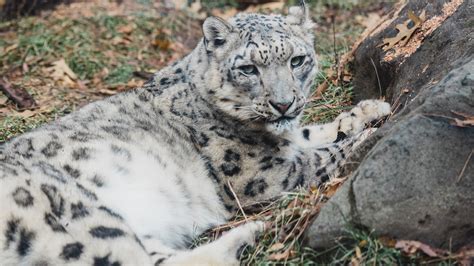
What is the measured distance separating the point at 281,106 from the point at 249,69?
1.29 feet

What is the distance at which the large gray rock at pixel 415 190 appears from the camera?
4027 millimetres

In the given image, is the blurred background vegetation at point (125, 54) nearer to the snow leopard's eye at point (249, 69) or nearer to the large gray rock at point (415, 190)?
the large gray rock at point (415, 190)

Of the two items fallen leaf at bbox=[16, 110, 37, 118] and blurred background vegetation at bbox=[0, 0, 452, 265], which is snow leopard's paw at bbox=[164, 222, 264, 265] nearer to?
blurred background vegetation at bbox=[0, 0, 452, 265]

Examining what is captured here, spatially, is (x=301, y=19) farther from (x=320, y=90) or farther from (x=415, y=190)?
(x=415, y=190)

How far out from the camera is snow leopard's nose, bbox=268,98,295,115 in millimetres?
5363

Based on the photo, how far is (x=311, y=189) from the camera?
5.07 metres

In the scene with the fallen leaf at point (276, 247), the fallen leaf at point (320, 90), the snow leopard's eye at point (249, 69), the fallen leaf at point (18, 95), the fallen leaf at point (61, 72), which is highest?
the snow leopard's eye at point (249, 69)

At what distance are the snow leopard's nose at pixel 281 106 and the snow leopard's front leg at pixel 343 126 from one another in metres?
0.61

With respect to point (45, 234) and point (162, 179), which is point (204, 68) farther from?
point (45, 234)

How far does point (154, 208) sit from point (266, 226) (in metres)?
0.81

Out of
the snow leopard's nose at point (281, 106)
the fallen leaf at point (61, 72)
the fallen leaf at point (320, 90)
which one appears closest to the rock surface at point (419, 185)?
the snow leopard's nose at point (281, 106)

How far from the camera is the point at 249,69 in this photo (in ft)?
18.2

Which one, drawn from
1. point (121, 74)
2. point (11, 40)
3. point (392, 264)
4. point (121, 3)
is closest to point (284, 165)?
Result: point (392, 264)

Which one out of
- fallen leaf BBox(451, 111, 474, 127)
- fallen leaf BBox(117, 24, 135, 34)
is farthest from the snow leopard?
fallen leaf BBox(117, 24, 135, 34)
